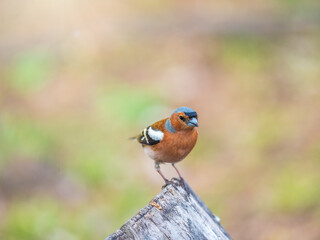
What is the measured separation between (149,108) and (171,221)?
217 inches

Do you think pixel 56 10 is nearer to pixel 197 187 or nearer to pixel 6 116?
pixel 6 116

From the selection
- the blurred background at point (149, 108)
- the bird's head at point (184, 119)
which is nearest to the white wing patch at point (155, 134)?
the bird's head at point (184, 119)

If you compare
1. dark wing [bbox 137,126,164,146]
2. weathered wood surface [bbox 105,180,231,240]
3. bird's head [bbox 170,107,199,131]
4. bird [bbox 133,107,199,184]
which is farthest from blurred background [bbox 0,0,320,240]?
weathered wood surface [bbox 105,180,231,240]

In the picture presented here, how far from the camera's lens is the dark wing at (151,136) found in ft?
13.1

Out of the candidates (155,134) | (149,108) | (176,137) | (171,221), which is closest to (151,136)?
(155,134)

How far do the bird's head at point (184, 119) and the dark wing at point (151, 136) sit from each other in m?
0.22

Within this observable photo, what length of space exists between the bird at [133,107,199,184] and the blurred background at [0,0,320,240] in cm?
237

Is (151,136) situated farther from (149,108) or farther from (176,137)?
(149,108)

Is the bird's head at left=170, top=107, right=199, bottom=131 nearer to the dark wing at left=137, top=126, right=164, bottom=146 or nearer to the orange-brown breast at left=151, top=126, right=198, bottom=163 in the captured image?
the orange-brown breast at left=151, top=126, right=198, bottom=163

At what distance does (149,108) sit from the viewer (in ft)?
26.3

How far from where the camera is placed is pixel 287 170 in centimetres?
636

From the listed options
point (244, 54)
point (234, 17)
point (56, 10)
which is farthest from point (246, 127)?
point (56, 10)

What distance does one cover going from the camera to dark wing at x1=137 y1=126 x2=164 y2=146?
13.1ft

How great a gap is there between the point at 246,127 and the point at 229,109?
0.57 meters
